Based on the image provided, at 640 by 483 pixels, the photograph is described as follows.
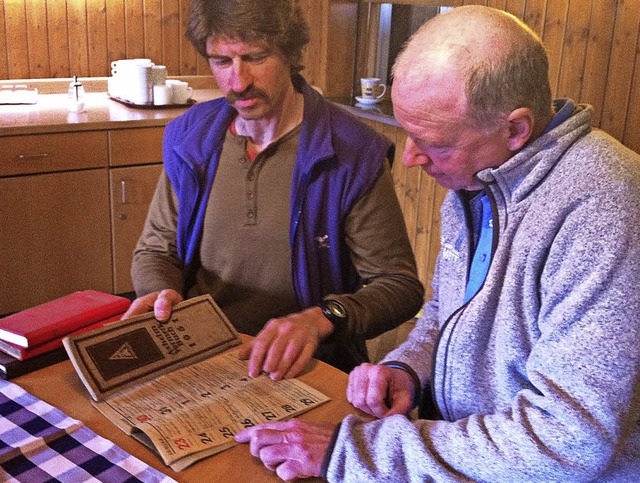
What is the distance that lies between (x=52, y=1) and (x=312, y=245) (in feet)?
8.53

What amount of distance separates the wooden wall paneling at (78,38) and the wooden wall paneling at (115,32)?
115 millimetres

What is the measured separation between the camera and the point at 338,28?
3936 millimetres

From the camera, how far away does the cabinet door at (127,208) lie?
3.41m

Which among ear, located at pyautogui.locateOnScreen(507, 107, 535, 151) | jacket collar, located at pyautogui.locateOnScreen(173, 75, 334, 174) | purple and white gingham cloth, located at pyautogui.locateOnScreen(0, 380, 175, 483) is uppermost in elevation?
ear, located at pyautogui.locateOnScreen(507, 107, 535, 151)

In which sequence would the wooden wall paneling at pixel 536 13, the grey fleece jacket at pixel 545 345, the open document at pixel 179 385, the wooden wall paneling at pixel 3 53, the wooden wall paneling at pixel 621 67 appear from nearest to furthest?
the grey fleece jacket at pixel 545 345 → the open document at pixel 179 385 → the wooden wall paneling at pixel 621 67 → the wooden wall paneling at pixel 536 13 → the wooden wall paneling at pixel 3 53

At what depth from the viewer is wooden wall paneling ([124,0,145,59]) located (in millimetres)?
3939

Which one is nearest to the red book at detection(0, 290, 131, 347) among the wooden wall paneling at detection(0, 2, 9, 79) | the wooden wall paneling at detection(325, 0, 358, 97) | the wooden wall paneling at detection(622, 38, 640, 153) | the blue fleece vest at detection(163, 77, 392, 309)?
the blue fleece vest at detection(163, 77, 392, 309)

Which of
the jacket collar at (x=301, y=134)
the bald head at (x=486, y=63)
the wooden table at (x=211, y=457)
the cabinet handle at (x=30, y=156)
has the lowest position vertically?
the cabinet handle at (x=30, y=156)

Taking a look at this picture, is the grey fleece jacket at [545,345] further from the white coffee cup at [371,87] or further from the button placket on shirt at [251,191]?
the white coffee cup at [371,87]

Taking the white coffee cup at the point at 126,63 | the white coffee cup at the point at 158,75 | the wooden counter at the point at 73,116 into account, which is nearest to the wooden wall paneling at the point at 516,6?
the wooden counter at the point at 73,116

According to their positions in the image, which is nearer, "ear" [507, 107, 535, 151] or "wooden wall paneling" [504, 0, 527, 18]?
"ear" [507, 107, 535, 151]

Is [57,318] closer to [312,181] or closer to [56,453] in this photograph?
[56,453]

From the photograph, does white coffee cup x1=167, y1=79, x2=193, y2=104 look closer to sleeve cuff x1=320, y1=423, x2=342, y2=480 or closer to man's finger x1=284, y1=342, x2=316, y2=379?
man's finger x1=284, y1=342, x2=316, y2=379

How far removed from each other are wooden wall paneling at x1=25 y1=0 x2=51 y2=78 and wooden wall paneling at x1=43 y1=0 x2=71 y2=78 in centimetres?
2
